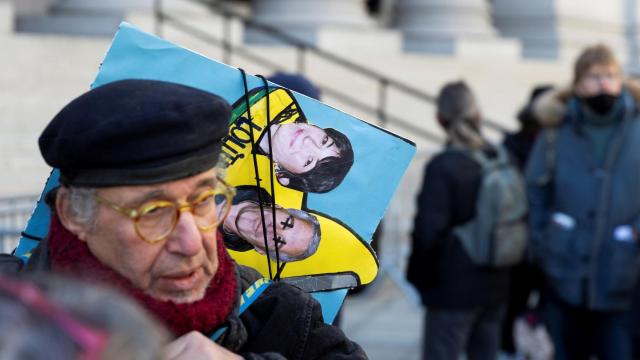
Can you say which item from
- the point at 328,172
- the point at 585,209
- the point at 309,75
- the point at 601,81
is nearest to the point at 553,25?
the point at 309,75

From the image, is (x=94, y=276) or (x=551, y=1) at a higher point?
(x=94, y=276)

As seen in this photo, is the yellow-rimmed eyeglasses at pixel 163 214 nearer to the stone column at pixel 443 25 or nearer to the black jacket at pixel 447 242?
the black jacket at pixel 447 242

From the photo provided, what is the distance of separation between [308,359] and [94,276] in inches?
17.8

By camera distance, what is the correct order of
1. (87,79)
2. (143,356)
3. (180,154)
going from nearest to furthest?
(143,356), (180,154), (87,79)

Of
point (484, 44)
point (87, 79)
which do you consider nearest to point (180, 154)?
point (87, 79)

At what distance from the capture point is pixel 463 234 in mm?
5008

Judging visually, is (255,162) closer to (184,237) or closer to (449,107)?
(184,237)

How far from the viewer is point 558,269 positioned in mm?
4934

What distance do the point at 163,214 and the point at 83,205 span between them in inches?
5.9

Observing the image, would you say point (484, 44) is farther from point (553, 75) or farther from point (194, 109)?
point (194, 109)

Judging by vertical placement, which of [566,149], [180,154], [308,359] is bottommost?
[566,149]

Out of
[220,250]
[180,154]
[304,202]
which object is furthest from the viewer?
[304,202]

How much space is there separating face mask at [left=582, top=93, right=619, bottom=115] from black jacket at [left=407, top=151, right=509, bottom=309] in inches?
24.3

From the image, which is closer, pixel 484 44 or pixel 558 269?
pixel 558 269
